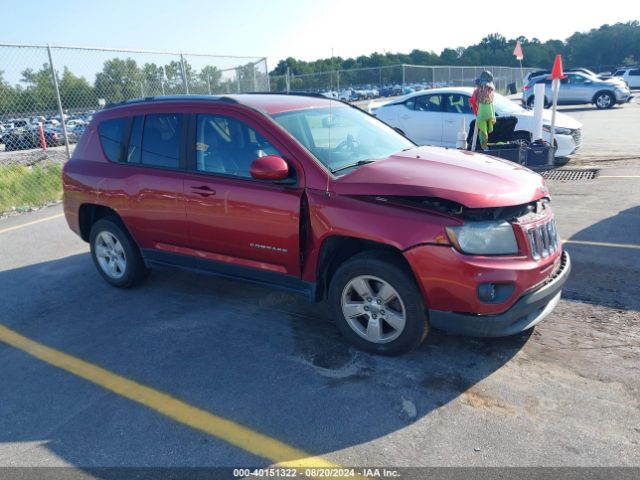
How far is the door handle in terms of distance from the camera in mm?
4422

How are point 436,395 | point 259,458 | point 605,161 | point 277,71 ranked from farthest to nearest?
point 277,71 → point 605,161 → point 436,395 → point 259,458

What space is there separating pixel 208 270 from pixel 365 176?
1.75 metres

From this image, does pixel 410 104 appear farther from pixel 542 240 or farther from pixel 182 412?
pixel 182 412

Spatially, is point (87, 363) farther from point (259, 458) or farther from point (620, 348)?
point (620, 348)

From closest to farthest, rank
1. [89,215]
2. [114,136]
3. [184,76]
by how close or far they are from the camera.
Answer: [114,136] → [89,215] → [184,76]

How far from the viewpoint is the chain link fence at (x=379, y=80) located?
35969 millimetres

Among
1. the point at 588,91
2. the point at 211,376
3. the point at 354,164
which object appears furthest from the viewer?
the point at 588,91

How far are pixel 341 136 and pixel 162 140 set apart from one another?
166 cm

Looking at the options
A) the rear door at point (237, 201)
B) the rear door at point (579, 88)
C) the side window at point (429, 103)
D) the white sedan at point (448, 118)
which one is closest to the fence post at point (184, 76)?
the white sedan at point (448, 118)

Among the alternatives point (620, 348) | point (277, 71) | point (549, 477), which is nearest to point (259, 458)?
point (549, 477)

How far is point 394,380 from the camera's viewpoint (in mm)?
3564

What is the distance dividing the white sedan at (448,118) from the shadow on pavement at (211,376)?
7827 mm

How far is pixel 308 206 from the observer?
394 centimetres

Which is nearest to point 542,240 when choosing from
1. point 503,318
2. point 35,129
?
point 503,318
